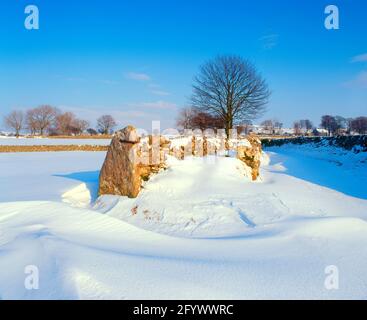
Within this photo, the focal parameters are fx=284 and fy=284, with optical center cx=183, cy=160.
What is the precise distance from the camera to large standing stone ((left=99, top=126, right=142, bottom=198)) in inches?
246

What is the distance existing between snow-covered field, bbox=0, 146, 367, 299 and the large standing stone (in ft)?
0.82

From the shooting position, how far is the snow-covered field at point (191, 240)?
2803 mm

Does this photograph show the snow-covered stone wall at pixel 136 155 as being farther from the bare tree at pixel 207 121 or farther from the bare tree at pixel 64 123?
the bare tree at pixel 64 123

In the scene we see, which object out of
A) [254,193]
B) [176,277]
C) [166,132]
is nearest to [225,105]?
[166,132]

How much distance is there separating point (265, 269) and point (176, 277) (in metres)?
1.05

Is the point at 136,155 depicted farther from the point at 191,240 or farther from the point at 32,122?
the point at 32,122

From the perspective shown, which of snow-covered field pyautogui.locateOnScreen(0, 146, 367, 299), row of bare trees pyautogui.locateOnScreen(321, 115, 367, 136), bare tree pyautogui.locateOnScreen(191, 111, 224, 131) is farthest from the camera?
row of bare trees pyautogui.locateOnScreen(321, 115, 367, 136)

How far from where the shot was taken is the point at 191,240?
4.30m

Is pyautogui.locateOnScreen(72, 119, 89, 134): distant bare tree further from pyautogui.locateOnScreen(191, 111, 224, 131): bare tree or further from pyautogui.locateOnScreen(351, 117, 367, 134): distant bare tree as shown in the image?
pyautogui.locateOnScreen(351, 117, 367, 134): distant bare tree

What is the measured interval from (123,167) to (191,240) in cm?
278

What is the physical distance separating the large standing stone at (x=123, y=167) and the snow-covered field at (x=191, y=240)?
0.82 ft

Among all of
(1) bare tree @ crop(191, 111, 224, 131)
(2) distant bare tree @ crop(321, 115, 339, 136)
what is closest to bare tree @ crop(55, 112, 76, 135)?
(1) bare tree @ crop(191, 111, 224, 131)

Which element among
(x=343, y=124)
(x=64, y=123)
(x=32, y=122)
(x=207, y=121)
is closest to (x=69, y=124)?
(x=64, y=123)

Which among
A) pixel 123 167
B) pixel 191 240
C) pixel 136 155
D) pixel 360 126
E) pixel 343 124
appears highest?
pixel 343 124
